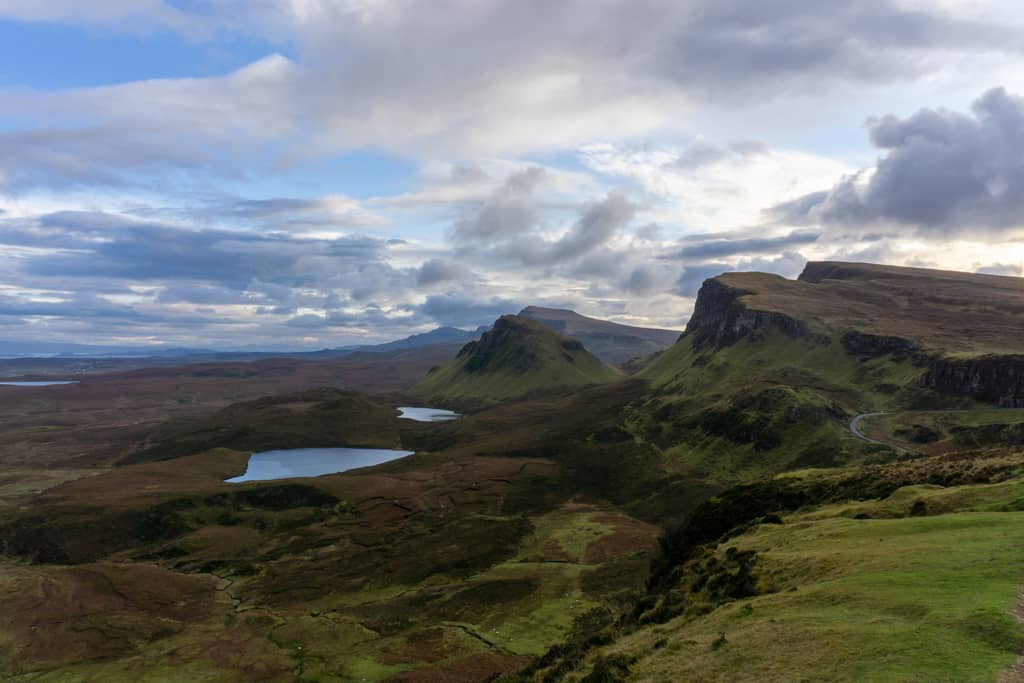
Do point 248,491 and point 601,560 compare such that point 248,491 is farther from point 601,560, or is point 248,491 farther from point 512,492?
point 601,560

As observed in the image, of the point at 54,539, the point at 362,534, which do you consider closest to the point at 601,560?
the point at 362,534

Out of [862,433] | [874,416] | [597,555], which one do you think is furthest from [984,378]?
[597,555]

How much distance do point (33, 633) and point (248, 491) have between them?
74852 millimetres

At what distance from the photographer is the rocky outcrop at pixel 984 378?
147 meters

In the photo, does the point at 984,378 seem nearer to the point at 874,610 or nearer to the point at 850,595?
the point at 850,595

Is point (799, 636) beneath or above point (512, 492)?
above

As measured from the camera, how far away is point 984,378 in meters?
153

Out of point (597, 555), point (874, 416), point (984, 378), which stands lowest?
point (597, 555)

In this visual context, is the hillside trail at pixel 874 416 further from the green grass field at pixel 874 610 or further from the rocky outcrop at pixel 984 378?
the green grass field at pixel 874 610

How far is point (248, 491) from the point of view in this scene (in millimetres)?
150125

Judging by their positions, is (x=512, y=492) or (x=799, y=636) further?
(x=512, y=492)

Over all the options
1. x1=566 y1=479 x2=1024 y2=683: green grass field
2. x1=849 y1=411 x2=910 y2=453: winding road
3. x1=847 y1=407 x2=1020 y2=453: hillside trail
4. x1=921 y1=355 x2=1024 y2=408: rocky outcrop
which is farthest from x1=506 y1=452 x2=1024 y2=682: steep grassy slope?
x1=921 y1=355 x2=1024 y2=408: rocky outcrop

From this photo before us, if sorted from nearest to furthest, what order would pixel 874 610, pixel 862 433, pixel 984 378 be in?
pixel 874 610 < pixel 862 433 < pixel 984 378

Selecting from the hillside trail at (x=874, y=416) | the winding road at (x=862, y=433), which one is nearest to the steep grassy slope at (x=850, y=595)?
the winding road at (x=862, y=433)
